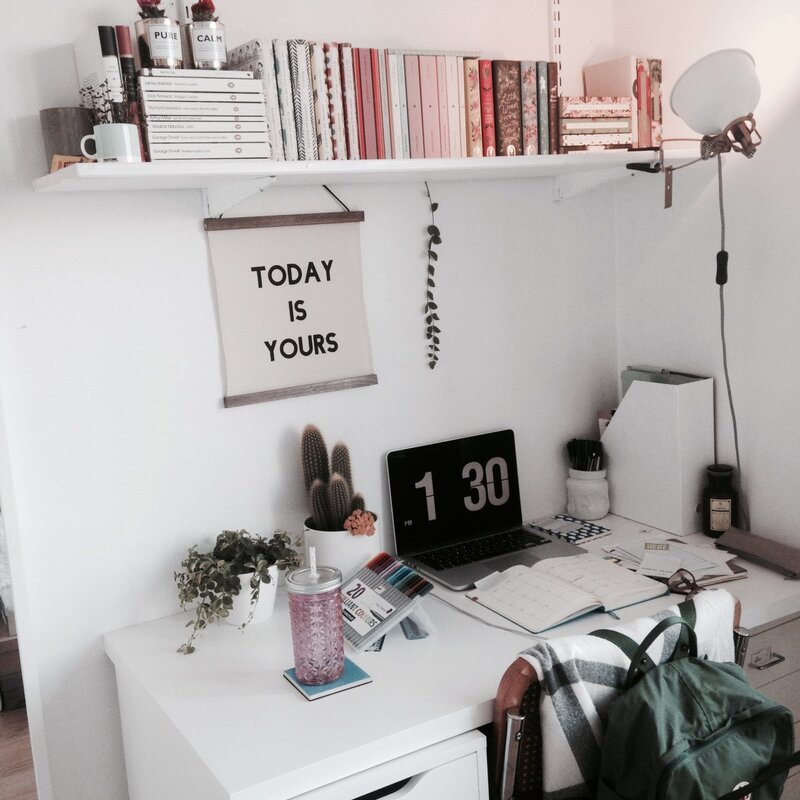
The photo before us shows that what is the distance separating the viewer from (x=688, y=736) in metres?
1.23

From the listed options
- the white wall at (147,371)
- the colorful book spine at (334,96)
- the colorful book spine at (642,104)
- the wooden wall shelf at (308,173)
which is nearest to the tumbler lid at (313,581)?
the white wall at (147,371)

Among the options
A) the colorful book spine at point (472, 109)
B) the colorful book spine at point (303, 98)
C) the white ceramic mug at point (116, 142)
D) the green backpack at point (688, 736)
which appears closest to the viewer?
the green backpack at point (688, 736)

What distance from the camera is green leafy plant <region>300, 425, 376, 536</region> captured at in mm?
1794

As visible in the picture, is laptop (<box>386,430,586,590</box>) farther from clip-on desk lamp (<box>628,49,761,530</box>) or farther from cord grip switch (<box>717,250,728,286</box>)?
clip-on desk lamp (<box>628,49,761,530</box>)

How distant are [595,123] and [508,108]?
206 millimetres

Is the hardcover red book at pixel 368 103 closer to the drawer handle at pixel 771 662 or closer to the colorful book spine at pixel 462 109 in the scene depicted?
the colorful book spine at pixel 462 109

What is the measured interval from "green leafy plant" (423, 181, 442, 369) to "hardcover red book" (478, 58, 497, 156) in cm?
20

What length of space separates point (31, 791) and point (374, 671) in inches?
28.6

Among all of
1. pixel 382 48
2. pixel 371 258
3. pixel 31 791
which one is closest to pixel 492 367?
pixel 371 258

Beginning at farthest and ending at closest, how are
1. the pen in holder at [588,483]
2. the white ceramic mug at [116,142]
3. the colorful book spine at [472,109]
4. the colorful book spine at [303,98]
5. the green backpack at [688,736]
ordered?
the pen in holder at [588,483] → the colorful book spine at [472,109] → the colorful book spine at [303,98] → the white ceramic mug at [116,142] → the green backpack at [688,736]

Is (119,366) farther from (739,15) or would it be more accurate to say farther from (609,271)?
(739,15)

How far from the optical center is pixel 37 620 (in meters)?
1.64

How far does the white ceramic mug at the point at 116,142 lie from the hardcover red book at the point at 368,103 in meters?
0.49

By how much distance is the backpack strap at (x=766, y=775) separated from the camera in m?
1.21
